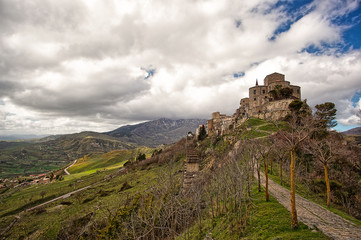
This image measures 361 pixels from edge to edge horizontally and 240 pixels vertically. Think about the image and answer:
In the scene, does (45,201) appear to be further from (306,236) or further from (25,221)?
(306,236)

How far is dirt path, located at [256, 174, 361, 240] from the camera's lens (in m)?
9.51

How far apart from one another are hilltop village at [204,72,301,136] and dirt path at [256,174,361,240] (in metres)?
40.5

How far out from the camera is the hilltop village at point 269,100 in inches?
2191

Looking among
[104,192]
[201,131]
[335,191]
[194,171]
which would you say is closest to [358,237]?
[335,191]

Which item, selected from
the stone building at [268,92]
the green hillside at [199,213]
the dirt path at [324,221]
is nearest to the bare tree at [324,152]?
the dirt path at [324,221]

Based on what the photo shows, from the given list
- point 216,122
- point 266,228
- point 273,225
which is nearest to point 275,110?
point 216,122

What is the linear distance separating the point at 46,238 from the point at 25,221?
22180 millimetres

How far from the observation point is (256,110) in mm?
66562

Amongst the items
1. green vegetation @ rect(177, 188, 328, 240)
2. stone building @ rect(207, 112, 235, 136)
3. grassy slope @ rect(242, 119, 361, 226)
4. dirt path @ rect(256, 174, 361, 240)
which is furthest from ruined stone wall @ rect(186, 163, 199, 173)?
stone building @ rect(207, 112, 235, 136)

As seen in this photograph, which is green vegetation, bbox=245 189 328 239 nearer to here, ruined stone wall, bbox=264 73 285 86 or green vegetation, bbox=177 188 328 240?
green vegetation, bbox=177 188 328 240

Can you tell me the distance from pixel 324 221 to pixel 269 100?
61.2m

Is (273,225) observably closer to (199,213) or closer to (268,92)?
(199,213)

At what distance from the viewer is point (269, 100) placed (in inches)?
2549

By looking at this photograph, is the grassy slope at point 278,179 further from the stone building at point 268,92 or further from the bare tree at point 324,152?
the stone building at point 268,92
